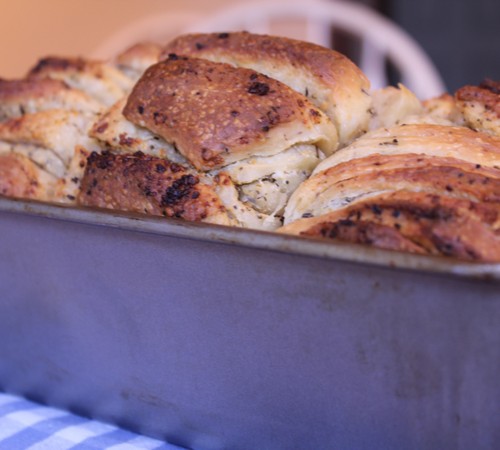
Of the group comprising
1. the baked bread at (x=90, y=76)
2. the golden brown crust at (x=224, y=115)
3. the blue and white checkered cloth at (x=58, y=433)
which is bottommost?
the blue and white checkered cloth at (x=58, y=433)

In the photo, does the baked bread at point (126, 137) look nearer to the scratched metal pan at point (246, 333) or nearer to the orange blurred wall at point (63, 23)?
the scratched metal pan at point (246, 333)

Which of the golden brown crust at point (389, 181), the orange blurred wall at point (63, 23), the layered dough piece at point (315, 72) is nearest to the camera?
the golden brown crust at point (389, 181)

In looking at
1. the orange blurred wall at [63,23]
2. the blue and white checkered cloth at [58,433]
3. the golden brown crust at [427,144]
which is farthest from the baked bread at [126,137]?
the orange blurred wall at [63,23]

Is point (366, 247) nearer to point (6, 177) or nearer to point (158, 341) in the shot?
point (158, 341)

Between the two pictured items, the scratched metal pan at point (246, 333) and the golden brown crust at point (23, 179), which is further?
the golden brown crust at point (23, 179)

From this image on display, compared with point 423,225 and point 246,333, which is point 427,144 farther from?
point 246,333

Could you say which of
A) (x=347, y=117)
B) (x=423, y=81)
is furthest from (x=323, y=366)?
(x=423, y=81)
